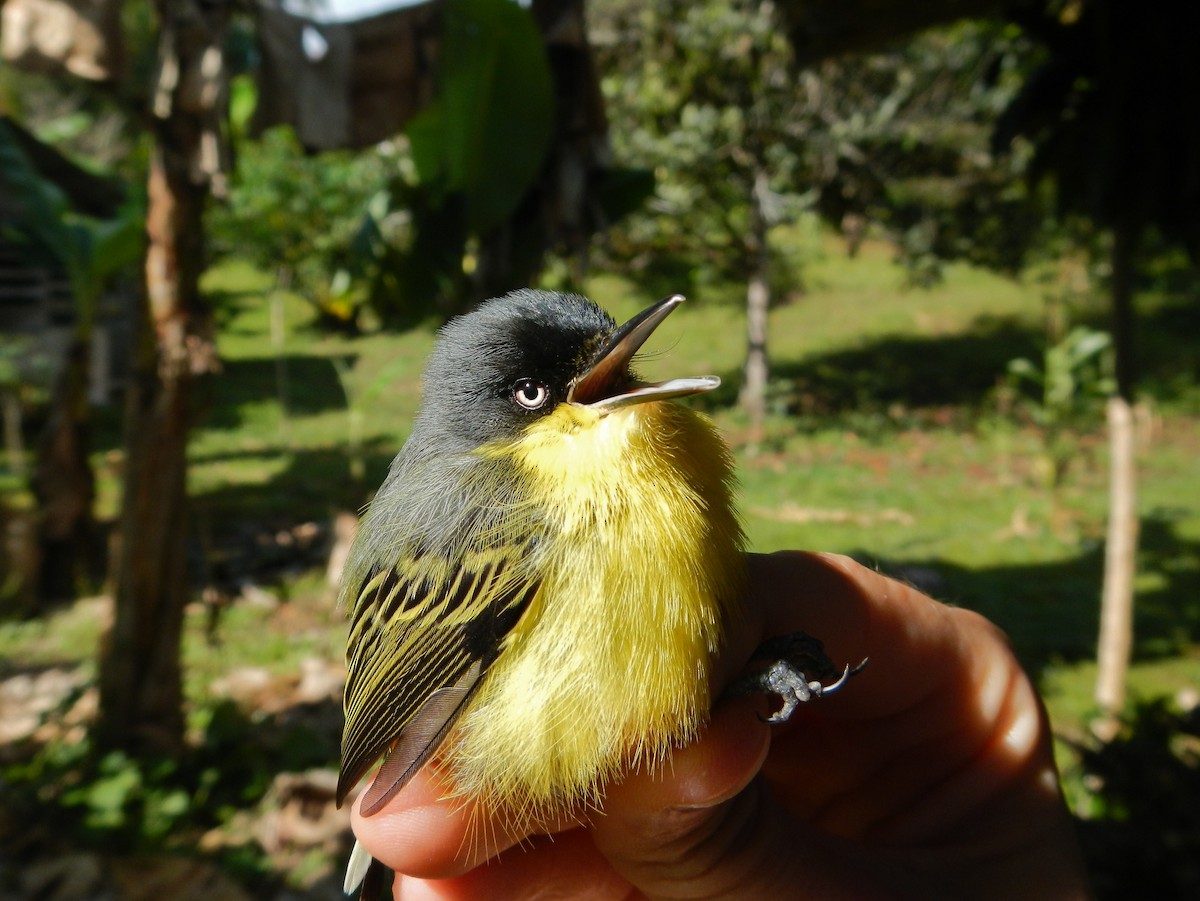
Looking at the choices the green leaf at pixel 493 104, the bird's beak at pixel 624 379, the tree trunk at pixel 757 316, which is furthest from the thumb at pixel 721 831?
the tree trunk at pixel 757 316

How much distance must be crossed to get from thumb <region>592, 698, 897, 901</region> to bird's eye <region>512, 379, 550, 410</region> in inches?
25.0

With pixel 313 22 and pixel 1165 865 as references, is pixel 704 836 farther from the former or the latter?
pixel 313 22

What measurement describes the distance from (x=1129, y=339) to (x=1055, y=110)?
134cm

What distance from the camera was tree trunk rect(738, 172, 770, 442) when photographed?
12.1 metres

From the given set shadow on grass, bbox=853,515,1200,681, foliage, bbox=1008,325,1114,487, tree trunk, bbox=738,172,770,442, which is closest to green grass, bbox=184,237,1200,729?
shadow on grass, bbox=853,515,1200,681

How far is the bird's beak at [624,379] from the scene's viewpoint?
1.40 meters

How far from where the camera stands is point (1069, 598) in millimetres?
7562

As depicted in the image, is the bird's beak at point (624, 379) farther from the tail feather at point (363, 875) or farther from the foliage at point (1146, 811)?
the foliage at point (1146, 811)

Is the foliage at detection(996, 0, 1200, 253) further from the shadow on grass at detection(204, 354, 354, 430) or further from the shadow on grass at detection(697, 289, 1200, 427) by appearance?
the shadow on grass at detection(204, 354, 354, 430)

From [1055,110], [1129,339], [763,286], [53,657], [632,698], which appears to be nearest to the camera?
[632,698]

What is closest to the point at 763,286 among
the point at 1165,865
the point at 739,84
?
the point at 739,84

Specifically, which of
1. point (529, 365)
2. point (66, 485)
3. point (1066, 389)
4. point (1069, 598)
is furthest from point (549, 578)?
point (1066, 389)

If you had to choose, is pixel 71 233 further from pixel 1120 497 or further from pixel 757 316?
pixel 757 316

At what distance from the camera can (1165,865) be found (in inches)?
114
